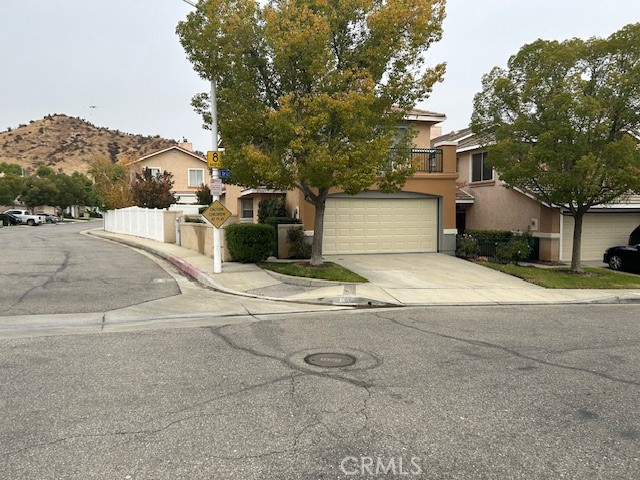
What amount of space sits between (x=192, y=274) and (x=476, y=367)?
10.2m

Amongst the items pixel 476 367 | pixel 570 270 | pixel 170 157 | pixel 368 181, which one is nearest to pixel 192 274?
pixel 368 181

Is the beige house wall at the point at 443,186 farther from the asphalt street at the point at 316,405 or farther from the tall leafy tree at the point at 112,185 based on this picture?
the tall leafy tree at the point at 112,185

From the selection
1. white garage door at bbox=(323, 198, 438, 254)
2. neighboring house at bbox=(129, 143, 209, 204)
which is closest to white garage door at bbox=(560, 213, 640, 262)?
white garage door at bbox=(323, 198, 438, 254)

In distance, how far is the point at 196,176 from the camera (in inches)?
2002

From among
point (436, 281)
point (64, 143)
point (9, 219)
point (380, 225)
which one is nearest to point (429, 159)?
point (380, 225)

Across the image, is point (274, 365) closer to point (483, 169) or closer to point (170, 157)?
point (483, 169)

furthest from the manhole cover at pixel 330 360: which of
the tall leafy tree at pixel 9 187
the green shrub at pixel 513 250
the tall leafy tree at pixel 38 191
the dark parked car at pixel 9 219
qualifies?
the tall leafy tree at pixel 9 187

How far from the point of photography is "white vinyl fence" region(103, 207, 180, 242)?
82.3 feet

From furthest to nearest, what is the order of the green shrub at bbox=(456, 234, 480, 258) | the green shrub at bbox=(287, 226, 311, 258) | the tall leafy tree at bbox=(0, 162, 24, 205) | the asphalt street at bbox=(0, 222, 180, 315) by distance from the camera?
the tall leafy tree at bbox=(0, 162, 24, 205) < the green shrub at bbox=(456, 234, 480, 258) < the green shrub at bbox=(287, 226, 311, 258) < the asphalt street at bbox=(0, 222, 180, 315)

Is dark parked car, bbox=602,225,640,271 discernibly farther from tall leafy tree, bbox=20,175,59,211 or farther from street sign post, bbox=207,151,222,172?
tall leafy tree, bbox=20,175,59,211

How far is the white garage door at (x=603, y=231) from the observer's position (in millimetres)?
20516

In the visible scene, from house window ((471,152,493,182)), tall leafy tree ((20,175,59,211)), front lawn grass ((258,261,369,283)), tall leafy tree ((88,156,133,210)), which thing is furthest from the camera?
tall leafy tree ((20,175,59,211))

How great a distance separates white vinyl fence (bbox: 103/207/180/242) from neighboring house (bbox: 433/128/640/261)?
1457 cm

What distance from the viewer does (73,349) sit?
6.77m
